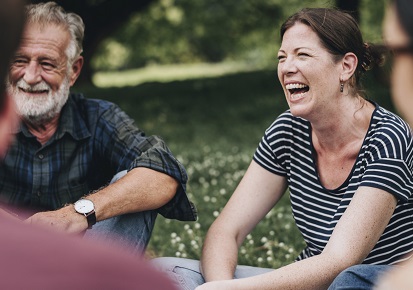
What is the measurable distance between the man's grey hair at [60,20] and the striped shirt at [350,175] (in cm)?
139

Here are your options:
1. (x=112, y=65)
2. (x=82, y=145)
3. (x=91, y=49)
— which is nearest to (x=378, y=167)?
(x=82, y=145)

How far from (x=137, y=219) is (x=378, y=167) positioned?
4.40 feet

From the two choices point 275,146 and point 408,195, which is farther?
point 275,146

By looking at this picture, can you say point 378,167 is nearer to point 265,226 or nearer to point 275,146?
point 275,146

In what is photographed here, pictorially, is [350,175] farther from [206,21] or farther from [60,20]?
[206,21]

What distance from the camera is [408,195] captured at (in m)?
3.74

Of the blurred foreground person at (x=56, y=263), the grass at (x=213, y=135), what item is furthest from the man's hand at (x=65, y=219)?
the blurred foreground person at (x=56, y=263)

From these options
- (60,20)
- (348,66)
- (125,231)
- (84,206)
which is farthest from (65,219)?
(348,66)

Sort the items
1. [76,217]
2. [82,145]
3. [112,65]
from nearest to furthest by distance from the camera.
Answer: [76,217] → [82,145] → [112,65]

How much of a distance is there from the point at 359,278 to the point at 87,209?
1523 mm

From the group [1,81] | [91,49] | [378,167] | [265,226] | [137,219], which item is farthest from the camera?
[91,49]

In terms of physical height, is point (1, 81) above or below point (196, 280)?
above

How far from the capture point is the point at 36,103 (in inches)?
179

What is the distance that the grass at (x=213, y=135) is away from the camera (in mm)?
6152
